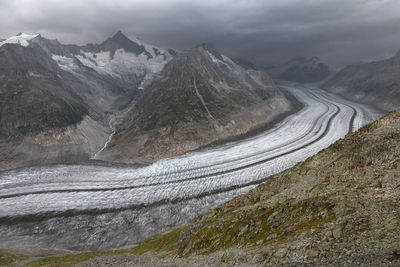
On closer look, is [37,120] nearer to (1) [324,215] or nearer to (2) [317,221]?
(2) [317,221]

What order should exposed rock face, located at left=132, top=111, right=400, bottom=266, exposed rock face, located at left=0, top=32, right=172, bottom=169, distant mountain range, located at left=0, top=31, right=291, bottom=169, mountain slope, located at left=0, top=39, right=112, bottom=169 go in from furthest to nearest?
distant mountain range, located at left=0, top=31, right=291, bottom=169 < mountain slope, located at left=0, top=39, right=112, bottom=169 < exposed rock face, located at left=0, top=32, right=172, bottom=169 < exposed rock face, located at left=132, top=111, right=400, bottom=266

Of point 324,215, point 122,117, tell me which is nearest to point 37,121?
point 122,117

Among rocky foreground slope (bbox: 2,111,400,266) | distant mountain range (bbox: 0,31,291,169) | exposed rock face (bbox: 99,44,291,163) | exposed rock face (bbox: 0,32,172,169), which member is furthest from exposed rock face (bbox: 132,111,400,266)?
exposed rock face (bbox: 0,32,172,169)

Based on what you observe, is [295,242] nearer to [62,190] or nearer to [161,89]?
[62,190]

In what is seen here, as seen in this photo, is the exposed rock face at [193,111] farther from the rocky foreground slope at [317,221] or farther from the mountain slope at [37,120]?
the rocky foreground slope at [317,221]

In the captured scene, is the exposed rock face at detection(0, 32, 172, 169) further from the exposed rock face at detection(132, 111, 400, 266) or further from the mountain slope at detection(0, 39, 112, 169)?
the exposed rock face at detection(132, 111, 400, 266)

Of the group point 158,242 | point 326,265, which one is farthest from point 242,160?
point 326,265
